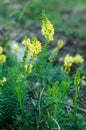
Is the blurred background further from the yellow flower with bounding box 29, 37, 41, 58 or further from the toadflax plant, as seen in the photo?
the yellow flower with bounding box 29, 37, 41, 58

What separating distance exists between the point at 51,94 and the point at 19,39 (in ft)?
9.73

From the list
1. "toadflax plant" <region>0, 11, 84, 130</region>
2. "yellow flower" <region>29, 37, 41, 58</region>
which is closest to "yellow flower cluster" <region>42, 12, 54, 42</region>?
"toadflax plant" <region>0, 11, 84, 130</region>

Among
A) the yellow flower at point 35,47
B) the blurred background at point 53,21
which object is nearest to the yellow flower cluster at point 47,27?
the yellow flower at point 35,47

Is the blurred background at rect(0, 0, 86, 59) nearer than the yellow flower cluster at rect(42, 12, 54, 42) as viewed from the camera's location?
No

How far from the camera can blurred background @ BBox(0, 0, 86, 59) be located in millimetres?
6877

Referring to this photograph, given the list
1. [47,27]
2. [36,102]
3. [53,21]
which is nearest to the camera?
[47,27]

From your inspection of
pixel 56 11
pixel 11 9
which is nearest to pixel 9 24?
pixel 11 9

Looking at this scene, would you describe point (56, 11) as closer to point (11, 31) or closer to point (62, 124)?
point (11, 31)

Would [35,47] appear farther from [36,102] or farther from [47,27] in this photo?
[36,102]

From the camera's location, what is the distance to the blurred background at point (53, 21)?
688 cm

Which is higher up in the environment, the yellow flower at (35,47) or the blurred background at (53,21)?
the blurred background at (53,21)

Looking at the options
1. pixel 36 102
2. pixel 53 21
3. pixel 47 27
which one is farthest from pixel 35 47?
pixel 53 21

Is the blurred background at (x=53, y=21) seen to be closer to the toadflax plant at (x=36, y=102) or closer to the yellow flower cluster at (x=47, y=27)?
the toadflax plant at (x=36, y=102)

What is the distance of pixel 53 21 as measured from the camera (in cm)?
804
